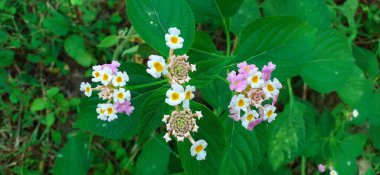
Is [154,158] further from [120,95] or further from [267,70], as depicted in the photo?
[267,70]

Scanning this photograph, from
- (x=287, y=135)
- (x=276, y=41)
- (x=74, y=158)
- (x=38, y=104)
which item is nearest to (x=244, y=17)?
(x=276, y=41)

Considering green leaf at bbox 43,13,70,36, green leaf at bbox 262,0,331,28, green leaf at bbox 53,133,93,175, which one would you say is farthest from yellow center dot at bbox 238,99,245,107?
green leaf at bbox 43,13,70,36

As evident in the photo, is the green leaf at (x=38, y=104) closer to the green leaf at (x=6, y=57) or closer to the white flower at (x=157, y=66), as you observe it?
the green leaf at (x=6, y=57)

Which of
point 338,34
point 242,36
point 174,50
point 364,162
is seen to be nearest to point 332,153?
point 364,162

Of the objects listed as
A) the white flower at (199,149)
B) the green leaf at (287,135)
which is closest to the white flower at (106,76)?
the white flower at (199,149)

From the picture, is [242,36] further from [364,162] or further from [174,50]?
[364,162]
